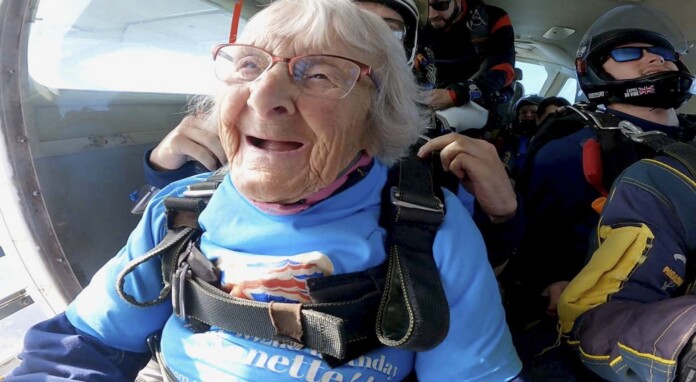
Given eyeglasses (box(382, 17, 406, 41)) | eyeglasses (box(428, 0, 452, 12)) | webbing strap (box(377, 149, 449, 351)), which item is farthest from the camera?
eyeglasses (box(428, 0, 452, 12))

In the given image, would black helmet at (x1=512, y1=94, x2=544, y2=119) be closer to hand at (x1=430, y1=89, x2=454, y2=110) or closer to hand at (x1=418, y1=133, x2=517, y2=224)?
hand at (x1=430, y1=89, x2=454, y2=110)

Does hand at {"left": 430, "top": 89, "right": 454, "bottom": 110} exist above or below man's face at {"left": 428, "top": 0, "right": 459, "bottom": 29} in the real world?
below

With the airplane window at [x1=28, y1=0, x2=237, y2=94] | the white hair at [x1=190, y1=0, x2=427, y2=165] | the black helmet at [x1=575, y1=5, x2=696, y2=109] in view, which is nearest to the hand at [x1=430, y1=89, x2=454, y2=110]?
the black helmet at [x1=575, y1=5, x2=696, y2=109]

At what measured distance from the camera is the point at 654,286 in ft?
3.46

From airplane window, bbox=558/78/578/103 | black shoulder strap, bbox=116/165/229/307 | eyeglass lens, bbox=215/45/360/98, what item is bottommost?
airplane window, bbox=558/78/578/103

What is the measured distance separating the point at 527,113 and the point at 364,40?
3.33 meters

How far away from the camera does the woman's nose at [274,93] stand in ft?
2.81

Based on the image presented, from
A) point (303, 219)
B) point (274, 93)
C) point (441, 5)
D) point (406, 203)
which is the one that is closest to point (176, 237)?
point (303, 219)

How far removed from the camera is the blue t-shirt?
0.85 m

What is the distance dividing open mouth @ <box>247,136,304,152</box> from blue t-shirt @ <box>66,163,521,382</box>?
0.44 feet

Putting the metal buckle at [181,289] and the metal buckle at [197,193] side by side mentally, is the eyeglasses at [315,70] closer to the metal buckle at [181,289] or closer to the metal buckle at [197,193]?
the metal buckle at [197,193]

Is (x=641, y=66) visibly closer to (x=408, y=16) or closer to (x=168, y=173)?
(x=408, y=16)

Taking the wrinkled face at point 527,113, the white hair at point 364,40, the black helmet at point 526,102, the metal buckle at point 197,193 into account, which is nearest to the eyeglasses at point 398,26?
the white hair at point 364,40

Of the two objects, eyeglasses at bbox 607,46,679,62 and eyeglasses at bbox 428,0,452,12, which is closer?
eyeglasses at bbox 607,46,679,62
